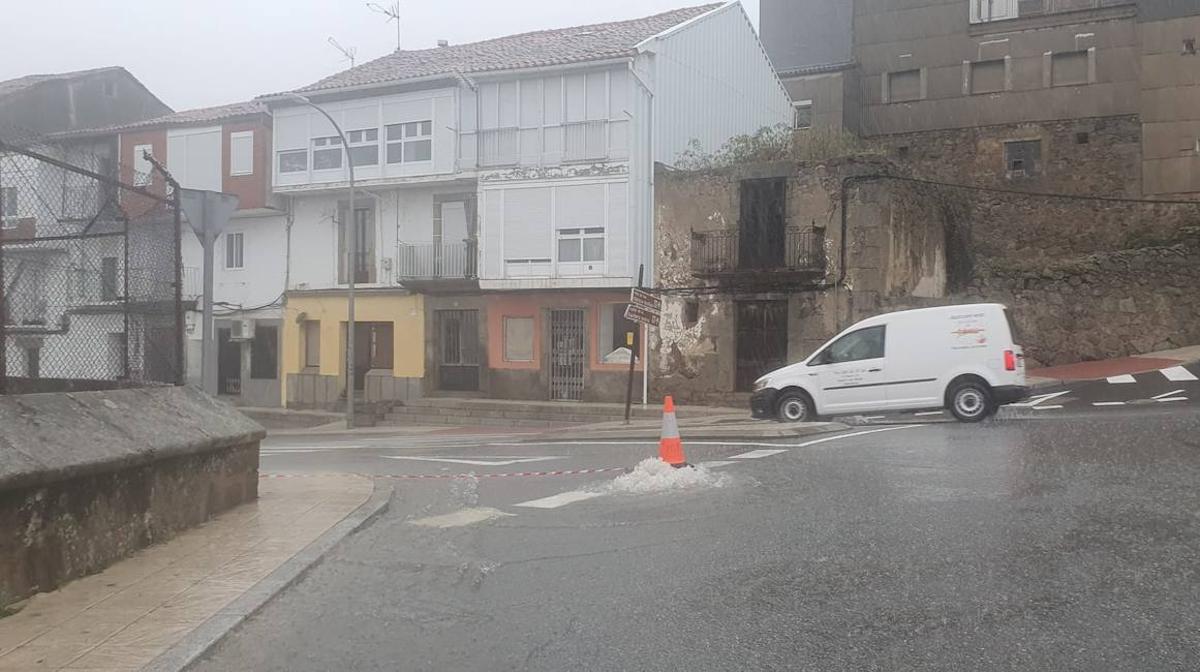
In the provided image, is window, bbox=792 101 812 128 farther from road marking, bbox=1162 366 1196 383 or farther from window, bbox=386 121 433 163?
road marking, bbox=1162 366 1196 383

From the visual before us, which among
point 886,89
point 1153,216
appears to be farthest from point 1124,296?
point 886,89

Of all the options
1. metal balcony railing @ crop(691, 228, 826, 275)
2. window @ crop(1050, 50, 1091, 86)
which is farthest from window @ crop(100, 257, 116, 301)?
window @ crop(1050, 50, 1091, 86)

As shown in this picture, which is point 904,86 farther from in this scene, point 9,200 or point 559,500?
point 9,200

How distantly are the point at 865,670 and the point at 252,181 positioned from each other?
27.8 meters

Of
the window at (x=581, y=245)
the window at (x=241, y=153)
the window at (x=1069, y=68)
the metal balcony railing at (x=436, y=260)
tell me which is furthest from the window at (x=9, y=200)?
the window at (x=1069, y=68)

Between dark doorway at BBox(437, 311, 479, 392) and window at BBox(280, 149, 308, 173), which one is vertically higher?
window at BBox(280, 149, 308, 173)

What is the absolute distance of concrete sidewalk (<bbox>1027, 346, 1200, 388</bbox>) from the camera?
2112 centimetres

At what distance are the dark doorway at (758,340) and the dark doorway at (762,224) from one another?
102 cm

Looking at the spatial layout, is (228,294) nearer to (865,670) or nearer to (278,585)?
(278,585)

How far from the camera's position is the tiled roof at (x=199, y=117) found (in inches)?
1139

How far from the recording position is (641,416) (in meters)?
22.4

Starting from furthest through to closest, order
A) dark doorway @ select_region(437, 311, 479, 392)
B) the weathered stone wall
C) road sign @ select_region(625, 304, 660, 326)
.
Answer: dark doorway @ select_region(437, 311, 479, 392)
road sign @ select_region(625, 304, 660, 326)
the weathered stone wall

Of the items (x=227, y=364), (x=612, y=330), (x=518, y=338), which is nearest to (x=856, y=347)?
(x=612, y=330)

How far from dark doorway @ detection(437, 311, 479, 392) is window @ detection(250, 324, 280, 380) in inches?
238
